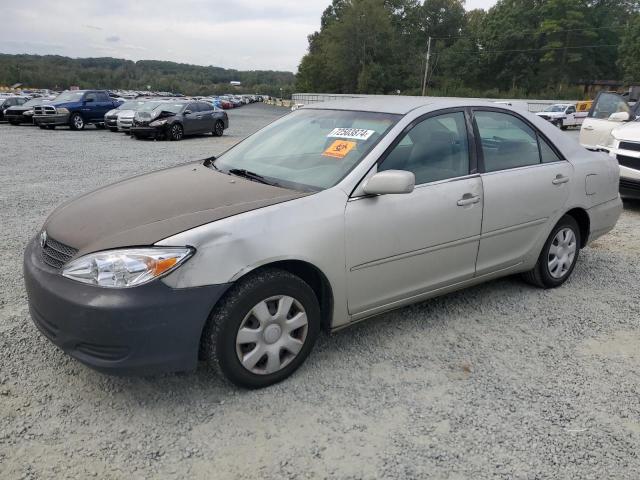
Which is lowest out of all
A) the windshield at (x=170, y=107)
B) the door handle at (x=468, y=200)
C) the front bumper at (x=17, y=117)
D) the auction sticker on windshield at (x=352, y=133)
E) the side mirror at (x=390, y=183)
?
the front bumper at (x=17, y=117)

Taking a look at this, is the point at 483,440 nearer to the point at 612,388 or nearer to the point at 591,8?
the point at 612,388

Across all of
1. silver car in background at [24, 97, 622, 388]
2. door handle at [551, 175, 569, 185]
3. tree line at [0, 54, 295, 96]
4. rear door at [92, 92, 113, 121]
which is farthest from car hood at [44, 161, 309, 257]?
tree line at [0, 54, 295, 96]

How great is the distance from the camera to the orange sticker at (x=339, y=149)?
3428 mm

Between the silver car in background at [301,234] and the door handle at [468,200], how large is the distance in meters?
0.01

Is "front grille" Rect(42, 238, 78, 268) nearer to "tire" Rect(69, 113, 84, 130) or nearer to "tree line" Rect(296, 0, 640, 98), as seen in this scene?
"tire" Rect(69, 113, 84, 130)

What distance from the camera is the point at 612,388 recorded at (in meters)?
3.08

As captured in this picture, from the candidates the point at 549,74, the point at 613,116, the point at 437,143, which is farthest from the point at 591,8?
the point at 437,143

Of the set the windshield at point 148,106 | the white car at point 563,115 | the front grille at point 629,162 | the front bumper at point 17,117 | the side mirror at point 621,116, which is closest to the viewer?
the front grille at point 629,162

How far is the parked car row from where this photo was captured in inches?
738

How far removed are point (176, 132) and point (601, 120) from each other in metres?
14.1

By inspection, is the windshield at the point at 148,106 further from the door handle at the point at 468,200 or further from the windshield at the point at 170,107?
the door handle at the point at 468,200

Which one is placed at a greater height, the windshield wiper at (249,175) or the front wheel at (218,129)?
the windshield wiper at (249,175)

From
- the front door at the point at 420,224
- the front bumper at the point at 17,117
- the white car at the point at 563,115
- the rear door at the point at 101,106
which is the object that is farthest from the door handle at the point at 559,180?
the white car at the point at 563,115

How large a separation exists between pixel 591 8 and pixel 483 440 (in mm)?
87169
